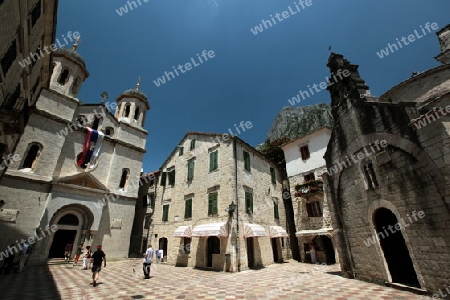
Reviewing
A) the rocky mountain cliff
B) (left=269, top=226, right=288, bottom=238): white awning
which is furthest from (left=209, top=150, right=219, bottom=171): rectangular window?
the rocky mountain cliff

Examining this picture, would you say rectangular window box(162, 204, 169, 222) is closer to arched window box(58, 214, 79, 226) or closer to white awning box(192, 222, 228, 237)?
white awning box(192, 222, 228, 237)

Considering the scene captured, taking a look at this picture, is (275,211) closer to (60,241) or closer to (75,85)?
(60,241)

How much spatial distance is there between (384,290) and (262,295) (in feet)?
14.3

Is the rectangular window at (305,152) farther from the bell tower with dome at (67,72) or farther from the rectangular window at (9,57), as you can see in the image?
the bell tower with dome at (67,72)

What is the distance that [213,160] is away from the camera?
1672 centimetres

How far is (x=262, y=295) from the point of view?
715 cm

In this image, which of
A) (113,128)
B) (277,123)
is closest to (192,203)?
(113,128)

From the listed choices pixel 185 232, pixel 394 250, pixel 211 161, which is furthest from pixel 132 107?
pixel 394 250

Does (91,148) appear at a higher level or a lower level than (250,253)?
higher

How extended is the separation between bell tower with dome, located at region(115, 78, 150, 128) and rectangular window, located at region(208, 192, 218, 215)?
13643 millimetres

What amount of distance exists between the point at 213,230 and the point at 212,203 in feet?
7.90

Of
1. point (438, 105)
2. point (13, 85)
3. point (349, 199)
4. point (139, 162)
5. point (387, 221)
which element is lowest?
point (387, 221)

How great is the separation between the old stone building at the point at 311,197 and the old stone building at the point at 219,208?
162cm

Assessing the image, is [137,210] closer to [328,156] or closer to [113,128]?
[113,128]
